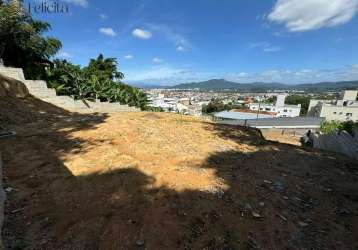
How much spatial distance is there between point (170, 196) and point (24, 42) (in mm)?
14334

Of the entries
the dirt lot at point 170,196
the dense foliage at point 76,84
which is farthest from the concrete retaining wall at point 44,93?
the dirt lot at point 170,196

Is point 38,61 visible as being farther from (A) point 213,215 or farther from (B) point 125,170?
(A) point 213,215

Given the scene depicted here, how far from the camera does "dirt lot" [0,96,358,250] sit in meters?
2.57

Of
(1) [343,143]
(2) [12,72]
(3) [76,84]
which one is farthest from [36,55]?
(1) [343,143]

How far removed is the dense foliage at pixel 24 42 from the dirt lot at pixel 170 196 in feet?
30.2

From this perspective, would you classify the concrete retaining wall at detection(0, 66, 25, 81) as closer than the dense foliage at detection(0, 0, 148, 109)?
Yes

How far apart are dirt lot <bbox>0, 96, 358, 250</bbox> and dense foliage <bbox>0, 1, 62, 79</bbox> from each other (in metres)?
9.19

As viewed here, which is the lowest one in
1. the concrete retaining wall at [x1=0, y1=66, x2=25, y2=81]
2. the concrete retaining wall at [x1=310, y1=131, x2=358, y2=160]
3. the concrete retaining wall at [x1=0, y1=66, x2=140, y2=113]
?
the concrete retaining wall at [x1=310, y1=131, x2=358, y2=160]

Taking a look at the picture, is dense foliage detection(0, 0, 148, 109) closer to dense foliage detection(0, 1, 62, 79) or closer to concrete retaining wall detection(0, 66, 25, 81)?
dense foliage detection(0, 1, 62, 79)

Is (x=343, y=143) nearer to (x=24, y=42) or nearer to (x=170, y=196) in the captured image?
(x=170, y=196)

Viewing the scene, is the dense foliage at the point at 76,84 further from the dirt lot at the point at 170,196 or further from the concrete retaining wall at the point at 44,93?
the dirt lot at the point at 170,196

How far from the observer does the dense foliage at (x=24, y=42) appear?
11911mm

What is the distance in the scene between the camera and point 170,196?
11.1ft

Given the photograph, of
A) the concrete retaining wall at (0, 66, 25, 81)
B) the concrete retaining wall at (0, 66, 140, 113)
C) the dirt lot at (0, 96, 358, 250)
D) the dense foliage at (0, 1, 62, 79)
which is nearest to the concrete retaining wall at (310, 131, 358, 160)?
the dirt lot at (0, 96, 358, 250)
